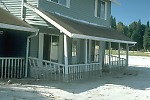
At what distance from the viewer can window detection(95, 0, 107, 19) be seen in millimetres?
27227

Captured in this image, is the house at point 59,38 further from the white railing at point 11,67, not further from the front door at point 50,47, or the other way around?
the white railing at point 11,67

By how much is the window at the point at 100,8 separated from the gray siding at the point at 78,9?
446 mm

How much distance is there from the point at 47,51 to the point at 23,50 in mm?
2682

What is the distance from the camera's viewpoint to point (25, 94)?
474 inches

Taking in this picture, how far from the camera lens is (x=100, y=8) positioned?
28094 millimetres

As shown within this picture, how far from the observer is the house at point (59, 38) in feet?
54.6

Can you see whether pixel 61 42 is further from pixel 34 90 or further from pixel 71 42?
pixel 34 90

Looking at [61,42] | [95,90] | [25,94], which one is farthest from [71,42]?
[25,94]

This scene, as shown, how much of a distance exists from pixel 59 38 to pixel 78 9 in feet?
12.4

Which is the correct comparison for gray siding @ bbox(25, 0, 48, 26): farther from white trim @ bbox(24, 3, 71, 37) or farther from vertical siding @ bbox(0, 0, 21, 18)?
vertical siding @ bbox(0, 0, 21, 18)

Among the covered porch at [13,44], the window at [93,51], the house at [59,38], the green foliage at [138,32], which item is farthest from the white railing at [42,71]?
the green foliage at [138,32]

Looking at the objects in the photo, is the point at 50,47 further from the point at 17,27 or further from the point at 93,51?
the point at 93,51

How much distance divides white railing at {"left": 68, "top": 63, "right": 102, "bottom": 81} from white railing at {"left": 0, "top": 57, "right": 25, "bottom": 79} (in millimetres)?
2592

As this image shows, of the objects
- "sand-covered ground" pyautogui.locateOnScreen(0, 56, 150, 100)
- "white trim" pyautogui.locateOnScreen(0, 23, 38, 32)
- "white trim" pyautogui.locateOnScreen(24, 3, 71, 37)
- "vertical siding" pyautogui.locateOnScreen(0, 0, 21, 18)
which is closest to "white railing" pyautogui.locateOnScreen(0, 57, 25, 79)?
"sand-covered ground" pyautogui.locateOnScreen(0, 56, 150, 100)
